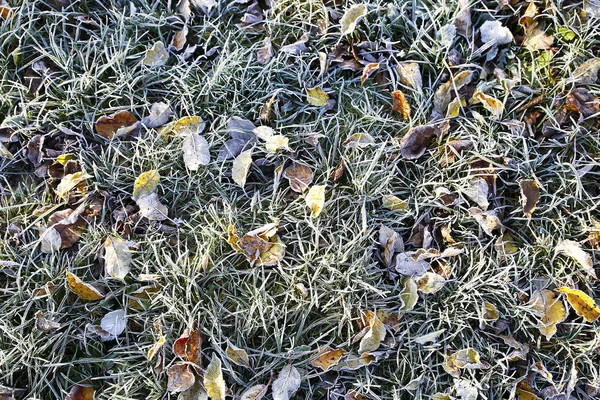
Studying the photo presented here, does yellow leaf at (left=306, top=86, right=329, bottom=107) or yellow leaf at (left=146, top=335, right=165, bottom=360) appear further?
yellow leaf at (left=306, top=86, right=329, bottom=107)

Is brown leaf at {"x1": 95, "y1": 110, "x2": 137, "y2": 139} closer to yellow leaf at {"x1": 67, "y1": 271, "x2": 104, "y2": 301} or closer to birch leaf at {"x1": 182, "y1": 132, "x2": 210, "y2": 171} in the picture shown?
birch leaf at {"x1": 182, "y1": 132, "x2": 210, "y2": 171}

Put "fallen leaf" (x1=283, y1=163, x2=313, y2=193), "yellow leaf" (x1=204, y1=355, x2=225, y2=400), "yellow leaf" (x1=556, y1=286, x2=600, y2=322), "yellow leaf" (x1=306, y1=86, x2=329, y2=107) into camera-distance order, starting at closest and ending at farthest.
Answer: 1. "yellow leaf" (x1=204, y1=355, x2=225, y2=400)
2. "yellow leaf" (x1=556, y1=286, x2=600, y2=322)
3. "fallen leaf" (x1=283, y1=163, x2=313, y2=193)
4. "yellow leaf" (x1=306, y1=86, x2=329, y2=107)

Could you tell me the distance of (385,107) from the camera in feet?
6.49

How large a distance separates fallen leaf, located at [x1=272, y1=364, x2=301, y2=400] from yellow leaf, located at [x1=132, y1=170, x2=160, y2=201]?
755 millimetres

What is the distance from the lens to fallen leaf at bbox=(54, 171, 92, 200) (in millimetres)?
1780

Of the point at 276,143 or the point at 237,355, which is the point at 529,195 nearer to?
the point at 276,143

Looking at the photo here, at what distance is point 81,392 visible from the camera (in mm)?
1653

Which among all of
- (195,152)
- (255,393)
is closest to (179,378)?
(255,393)

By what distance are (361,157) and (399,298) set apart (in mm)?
504

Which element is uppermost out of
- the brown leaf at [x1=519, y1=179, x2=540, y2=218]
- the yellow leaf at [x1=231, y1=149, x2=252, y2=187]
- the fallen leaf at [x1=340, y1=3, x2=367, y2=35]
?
the fallen leaf at [x1=340, y1=3, x2=367, y2=35]

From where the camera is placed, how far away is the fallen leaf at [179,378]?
5.31 ft

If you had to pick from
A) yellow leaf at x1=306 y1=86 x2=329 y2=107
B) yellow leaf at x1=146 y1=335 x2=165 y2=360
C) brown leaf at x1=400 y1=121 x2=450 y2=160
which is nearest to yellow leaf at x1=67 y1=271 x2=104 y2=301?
yellow leaf at x1=146 y1=335 x2=165 y2=360

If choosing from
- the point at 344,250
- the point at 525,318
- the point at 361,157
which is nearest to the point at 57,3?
the point at 361,157

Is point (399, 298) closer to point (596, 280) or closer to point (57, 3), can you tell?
point (596, 280)
